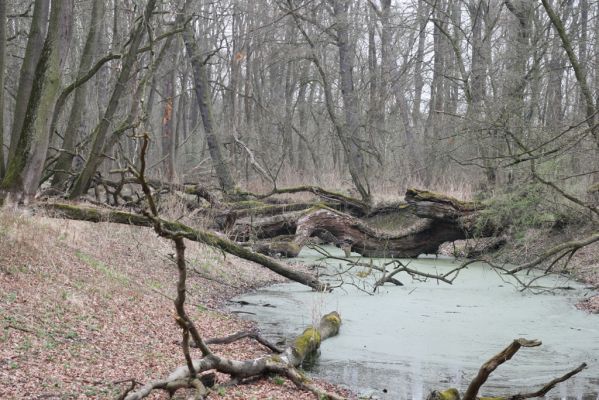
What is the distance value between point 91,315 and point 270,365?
86.7 inches

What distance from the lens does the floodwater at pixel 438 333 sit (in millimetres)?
7324

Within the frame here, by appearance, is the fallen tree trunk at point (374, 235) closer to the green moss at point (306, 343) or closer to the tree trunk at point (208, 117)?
the tree trunk at point (208, 117)

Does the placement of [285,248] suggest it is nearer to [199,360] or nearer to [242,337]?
[242,337]

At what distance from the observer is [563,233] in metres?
16.4

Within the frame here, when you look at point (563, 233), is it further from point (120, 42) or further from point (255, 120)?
point (255, 120)

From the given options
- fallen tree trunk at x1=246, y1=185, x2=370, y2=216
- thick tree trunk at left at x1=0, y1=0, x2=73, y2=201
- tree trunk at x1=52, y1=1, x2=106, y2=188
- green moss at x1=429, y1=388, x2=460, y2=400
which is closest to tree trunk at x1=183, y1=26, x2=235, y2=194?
fallen tree trunk at x1=246, y1=185, x2=370, y2=216

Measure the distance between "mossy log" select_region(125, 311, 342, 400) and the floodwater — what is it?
0.23m

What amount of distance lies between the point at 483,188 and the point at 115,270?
1201 centimetres

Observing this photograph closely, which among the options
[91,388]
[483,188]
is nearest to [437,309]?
[91,388]

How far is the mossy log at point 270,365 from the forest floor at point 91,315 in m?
0.11

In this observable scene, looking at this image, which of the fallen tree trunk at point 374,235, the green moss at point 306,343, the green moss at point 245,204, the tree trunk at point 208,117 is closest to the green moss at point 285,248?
the fallen tree trunk at point 374,235

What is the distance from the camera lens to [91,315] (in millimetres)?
7492

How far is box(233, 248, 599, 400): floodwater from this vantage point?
24.0 feet

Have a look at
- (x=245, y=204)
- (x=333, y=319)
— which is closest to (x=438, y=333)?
(x=333, y=319)
